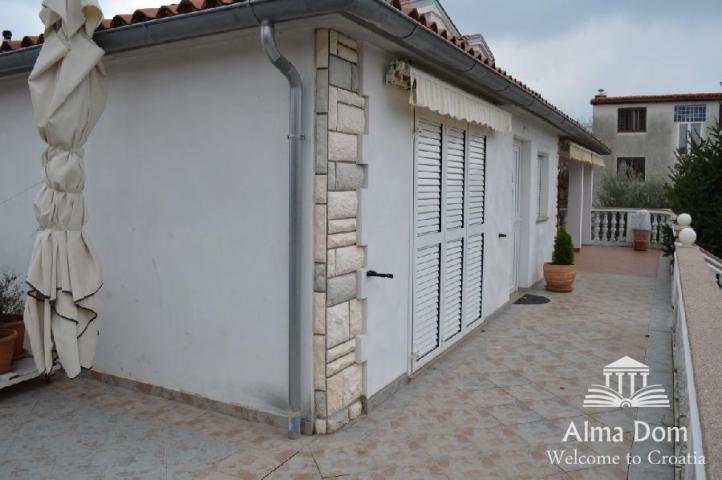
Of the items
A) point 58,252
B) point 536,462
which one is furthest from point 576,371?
point 58,252

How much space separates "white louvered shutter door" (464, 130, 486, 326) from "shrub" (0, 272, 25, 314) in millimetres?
5274

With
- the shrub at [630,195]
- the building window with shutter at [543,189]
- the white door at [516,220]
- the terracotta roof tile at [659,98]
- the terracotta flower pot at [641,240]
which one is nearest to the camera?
the white door at [516,220]

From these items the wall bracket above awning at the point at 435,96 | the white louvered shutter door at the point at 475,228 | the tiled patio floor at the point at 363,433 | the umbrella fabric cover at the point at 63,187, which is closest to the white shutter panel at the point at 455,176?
the white louvered shutter door at the point at 475,228

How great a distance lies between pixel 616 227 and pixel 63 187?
1753cm

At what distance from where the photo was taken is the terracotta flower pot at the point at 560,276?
10.2 m

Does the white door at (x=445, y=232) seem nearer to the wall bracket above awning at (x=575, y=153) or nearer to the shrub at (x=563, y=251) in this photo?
the shrub at (x=563, y=251)

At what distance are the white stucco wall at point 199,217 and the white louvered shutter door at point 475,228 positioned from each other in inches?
132

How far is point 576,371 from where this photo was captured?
6.03m

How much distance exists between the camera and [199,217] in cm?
495

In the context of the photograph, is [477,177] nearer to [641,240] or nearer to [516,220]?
[516,220]

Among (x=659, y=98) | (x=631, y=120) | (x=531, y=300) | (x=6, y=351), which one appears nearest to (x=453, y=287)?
(x=531, y=300)

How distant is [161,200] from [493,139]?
16.0ft

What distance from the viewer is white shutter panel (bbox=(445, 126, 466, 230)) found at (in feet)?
21.6

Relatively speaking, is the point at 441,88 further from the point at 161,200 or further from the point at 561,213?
the point at 561,213
